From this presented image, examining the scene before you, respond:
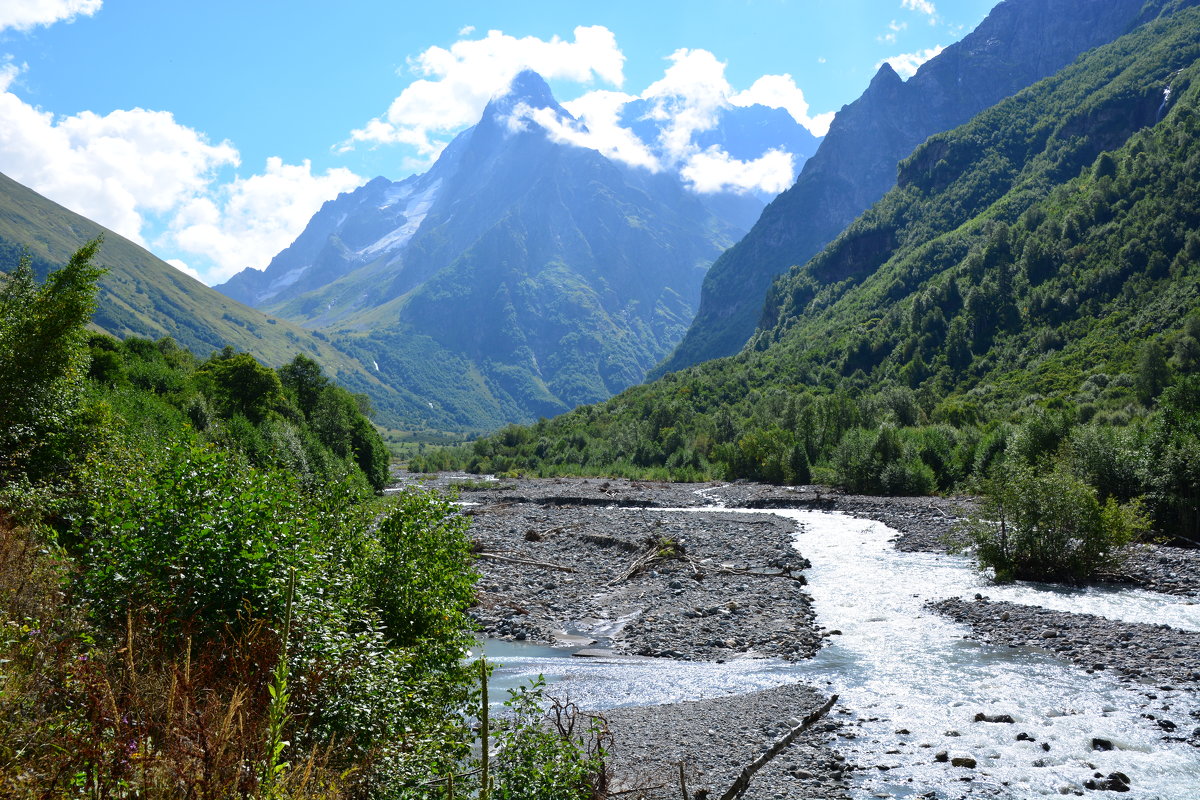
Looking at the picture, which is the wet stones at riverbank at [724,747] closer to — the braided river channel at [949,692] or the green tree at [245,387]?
the braided river channel at [949,692]

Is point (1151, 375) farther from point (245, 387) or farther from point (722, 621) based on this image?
point (245, 387)

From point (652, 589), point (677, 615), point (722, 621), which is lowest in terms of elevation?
point (652, 589)

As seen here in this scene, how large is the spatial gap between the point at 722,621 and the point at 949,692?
31.3 feet

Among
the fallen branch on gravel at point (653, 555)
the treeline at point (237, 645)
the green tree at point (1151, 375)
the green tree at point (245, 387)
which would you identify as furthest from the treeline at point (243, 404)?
the green tree at point (1151, 375)

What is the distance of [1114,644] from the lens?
2253 centimetres

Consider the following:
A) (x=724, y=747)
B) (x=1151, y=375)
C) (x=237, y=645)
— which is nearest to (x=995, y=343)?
(x=1151, y=375)

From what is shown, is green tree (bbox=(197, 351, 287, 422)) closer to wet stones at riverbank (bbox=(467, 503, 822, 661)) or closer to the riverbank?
the riverbank

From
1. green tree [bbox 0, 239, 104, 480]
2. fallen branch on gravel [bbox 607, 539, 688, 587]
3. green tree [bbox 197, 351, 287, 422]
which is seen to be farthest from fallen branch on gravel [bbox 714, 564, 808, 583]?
green tree [bbox 197, 351, 287, 422]

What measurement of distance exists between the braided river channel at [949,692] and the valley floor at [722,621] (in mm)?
645

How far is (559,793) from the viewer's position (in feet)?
31.6

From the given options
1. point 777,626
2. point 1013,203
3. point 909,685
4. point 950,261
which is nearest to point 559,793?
point 909,685

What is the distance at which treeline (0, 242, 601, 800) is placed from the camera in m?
5.88

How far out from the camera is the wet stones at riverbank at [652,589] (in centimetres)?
2606

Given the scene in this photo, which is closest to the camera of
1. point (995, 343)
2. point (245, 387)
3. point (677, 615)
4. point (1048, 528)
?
point (677, 615)
